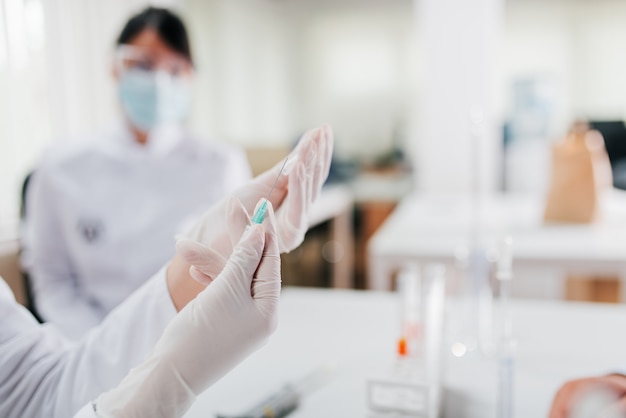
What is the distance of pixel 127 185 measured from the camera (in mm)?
1425

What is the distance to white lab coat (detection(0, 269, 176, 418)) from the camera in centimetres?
58

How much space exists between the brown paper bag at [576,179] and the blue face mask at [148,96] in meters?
1.22

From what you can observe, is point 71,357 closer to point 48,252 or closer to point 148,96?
point 48,252

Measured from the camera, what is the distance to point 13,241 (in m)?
1.39

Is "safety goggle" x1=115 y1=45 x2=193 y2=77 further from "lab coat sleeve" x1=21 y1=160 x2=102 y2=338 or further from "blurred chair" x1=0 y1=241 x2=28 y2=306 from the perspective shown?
"blurred chair" x1=0 y1=241 x2=28 y2=306

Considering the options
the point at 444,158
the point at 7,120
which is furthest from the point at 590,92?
the point at 7,120

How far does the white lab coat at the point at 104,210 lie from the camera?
1301 mm

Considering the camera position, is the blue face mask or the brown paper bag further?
the brown paper bag

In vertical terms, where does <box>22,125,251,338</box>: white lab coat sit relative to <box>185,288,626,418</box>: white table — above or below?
above

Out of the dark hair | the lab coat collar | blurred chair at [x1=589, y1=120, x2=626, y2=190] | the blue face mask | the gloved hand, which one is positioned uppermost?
the dark hair

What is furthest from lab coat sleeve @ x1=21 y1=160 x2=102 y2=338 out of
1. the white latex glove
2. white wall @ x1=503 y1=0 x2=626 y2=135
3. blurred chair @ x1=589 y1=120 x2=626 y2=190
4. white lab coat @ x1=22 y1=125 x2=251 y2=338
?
white wall @ x1=503 y1=0 x2=626 y2=135

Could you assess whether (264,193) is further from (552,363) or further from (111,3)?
(111,3)

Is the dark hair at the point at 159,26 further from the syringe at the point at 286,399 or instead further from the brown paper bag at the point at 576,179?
the brown paper bag at the point at 576,179

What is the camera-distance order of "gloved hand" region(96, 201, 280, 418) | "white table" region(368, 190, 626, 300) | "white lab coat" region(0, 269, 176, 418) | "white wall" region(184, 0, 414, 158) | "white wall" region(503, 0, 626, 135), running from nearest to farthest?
"gloved hand" region(96, 201, 280, 418) < "white lab coat" region(0, 269, 176, 418) < "white table" region(368, 190, 626, 300) < "white wall" region(503, 0, 626, 135) < "white wall" region(184, 0, 414, 158)
